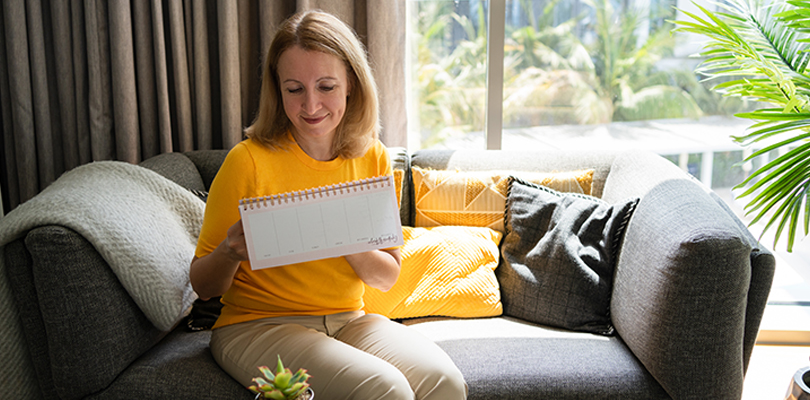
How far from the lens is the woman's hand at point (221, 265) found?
1.09 metres

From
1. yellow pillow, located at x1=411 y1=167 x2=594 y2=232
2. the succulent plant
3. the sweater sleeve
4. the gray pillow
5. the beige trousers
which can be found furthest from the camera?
yellow pillow, located at x1=411 y1=167 x2=594 y2=232

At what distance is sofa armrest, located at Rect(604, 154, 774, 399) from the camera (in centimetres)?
118

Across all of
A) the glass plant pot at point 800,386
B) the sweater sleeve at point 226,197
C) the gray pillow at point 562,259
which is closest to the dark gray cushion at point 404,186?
the gray pillow at point 562,259

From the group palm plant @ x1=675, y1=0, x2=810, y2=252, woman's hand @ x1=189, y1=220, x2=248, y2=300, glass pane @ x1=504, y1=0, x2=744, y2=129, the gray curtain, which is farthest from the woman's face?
glass pane @ x1=504, y1=0, x2=744, y2=129

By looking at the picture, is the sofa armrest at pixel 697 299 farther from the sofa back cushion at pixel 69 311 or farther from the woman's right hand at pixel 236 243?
the sofa back cushion at pixel 69 311

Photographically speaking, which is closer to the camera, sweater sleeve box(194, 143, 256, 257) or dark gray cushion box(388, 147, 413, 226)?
sweater sleeve box(194, 143, 256, 257)

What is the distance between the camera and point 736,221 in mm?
1354

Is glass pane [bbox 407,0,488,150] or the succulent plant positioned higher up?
glass pane [bbox 407,0,488,150]

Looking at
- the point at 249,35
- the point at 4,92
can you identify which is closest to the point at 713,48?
the point at 249,35

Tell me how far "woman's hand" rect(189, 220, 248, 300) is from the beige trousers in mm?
116

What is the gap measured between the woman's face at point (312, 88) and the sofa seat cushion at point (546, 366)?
26.3 inches

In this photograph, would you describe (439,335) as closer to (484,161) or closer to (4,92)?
(484,161)

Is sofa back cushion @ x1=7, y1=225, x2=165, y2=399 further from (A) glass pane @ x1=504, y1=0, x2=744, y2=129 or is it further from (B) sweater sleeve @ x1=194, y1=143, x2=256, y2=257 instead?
(A) glass pane @ x1=504, y1=0, x2=744, y2=129

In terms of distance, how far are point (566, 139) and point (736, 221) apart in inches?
46.3
